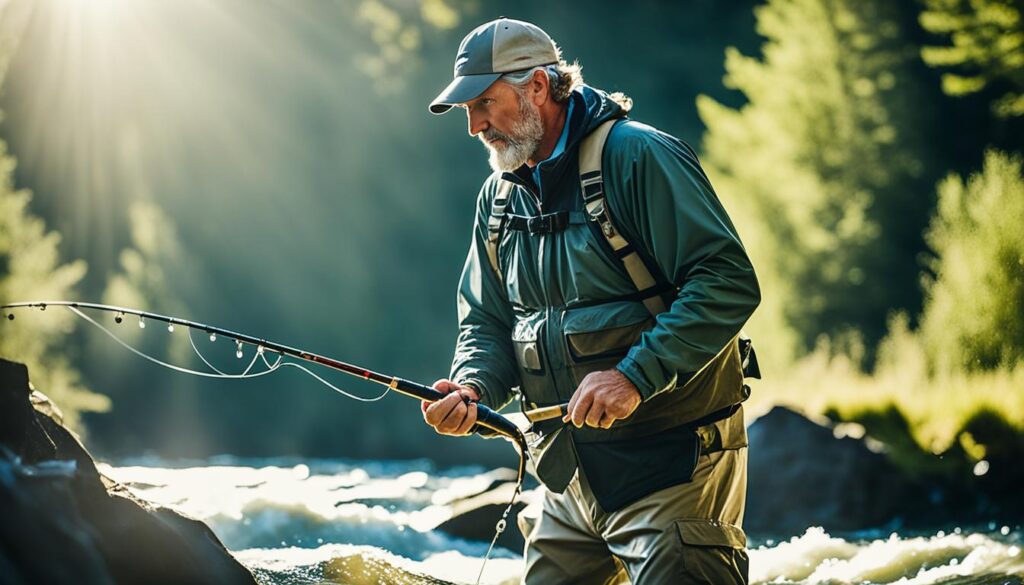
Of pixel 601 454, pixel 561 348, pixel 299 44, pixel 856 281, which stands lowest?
pixel 601 454

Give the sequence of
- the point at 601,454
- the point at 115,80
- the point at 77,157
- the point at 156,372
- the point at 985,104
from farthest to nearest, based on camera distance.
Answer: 1. the point at 115,80
2. the point at 77,157
3. the point at 156,372
4. the point at 985,104
5. the point at 601,454

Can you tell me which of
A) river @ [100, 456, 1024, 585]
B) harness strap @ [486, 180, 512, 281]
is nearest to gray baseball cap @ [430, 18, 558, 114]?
harness strap @ [486, 180, 512, 281]

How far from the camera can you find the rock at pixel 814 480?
869cm

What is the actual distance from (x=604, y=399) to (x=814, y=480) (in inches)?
255

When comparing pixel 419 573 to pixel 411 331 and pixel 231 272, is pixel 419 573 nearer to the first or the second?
pixel 411 331

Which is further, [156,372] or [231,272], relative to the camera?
[231,272]

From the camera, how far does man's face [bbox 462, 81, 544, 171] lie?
10.7ft

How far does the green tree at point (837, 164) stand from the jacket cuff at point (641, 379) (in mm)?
17713

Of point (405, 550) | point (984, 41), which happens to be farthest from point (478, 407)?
point (984, 41)

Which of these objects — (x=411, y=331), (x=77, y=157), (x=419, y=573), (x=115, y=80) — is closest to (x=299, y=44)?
(x=115, y=80)

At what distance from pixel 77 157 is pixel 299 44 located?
→ 28.8 ft

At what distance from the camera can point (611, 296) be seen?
3.13 meters

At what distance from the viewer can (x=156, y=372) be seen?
3108cm

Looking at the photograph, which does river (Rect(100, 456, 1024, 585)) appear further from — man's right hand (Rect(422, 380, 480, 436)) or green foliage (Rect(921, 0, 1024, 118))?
green foliage (Rect(921, 0, 1024, 118))
